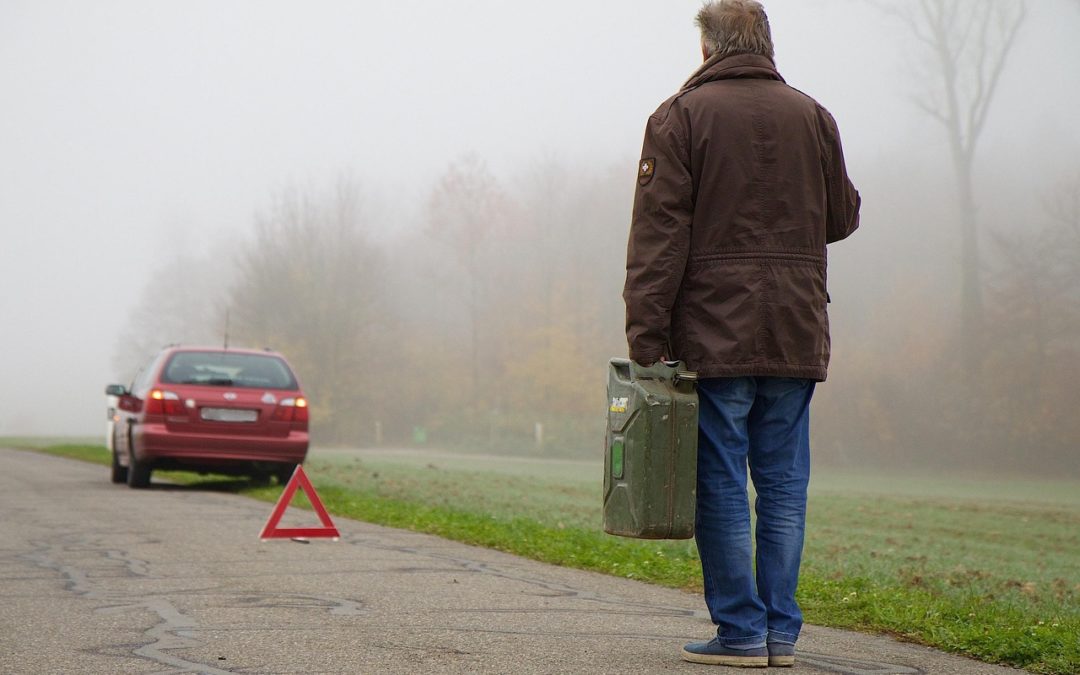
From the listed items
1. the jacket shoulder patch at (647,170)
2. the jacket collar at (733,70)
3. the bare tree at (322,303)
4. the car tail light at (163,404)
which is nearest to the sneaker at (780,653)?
the jacket shoulder patch at (647,170)

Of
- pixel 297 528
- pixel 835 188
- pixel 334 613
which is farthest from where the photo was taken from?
pixel 297 528

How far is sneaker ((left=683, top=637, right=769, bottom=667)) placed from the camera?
4746mm

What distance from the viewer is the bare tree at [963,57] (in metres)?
40.0

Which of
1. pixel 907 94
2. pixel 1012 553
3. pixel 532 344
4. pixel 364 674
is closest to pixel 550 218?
pixel 532 344

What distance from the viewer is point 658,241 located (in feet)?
15.4

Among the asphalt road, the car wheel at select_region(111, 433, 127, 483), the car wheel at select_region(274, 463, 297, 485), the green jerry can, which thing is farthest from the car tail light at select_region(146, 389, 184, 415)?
the green jerry can

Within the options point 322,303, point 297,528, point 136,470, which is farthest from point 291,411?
point 322,303

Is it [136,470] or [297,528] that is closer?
[297,528]

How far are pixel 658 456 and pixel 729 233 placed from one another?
793 millimetres

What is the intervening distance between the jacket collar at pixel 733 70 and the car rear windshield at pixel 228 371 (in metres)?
11.7

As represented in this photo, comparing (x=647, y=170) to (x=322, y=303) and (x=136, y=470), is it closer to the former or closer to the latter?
(x=136, y=470)

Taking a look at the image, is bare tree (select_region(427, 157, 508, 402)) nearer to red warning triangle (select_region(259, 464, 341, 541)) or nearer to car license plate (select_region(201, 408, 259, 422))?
car license plate (select_region(201, 408, 259, 422))

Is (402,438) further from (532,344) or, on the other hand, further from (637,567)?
(637,567)

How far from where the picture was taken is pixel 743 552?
15.6 feet
